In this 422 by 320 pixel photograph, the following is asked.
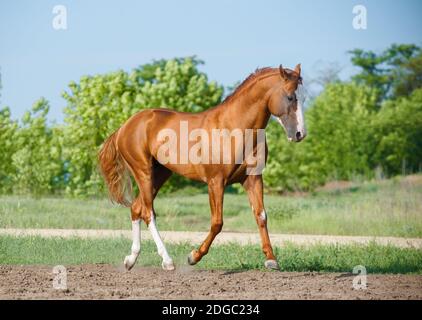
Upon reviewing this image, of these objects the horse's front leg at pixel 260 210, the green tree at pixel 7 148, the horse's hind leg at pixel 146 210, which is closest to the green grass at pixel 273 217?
the green tree at pixel 7 148

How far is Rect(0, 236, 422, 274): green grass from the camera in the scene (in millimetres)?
9597

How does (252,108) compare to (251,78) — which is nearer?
(252,108)

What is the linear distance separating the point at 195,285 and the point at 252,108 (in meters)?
2.14

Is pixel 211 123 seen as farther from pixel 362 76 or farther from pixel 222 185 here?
pixel 362 76

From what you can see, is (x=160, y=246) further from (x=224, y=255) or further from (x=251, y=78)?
(x=251, y=78)

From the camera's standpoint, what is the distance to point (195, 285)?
771 cm

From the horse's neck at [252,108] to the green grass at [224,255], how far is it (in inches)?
79.3

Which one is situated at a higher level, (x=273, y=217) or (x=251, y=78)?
(x=251, y=78)

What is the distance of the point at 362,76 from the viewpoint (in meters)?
51.5

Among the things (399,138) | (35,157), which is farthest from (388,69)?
(35,157)

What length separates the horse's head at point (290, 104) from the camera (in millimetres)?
7914

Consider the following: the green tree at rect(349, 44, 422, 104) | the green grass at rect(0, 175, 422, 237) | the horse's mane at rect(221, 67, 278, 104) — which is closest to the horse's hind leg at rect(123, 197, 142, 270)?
the horse's mane at rect(221, 67, 278, 104)

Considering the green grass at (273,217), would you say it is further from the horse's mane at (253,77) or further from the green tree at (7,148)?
the horse's mane at (253,77)
